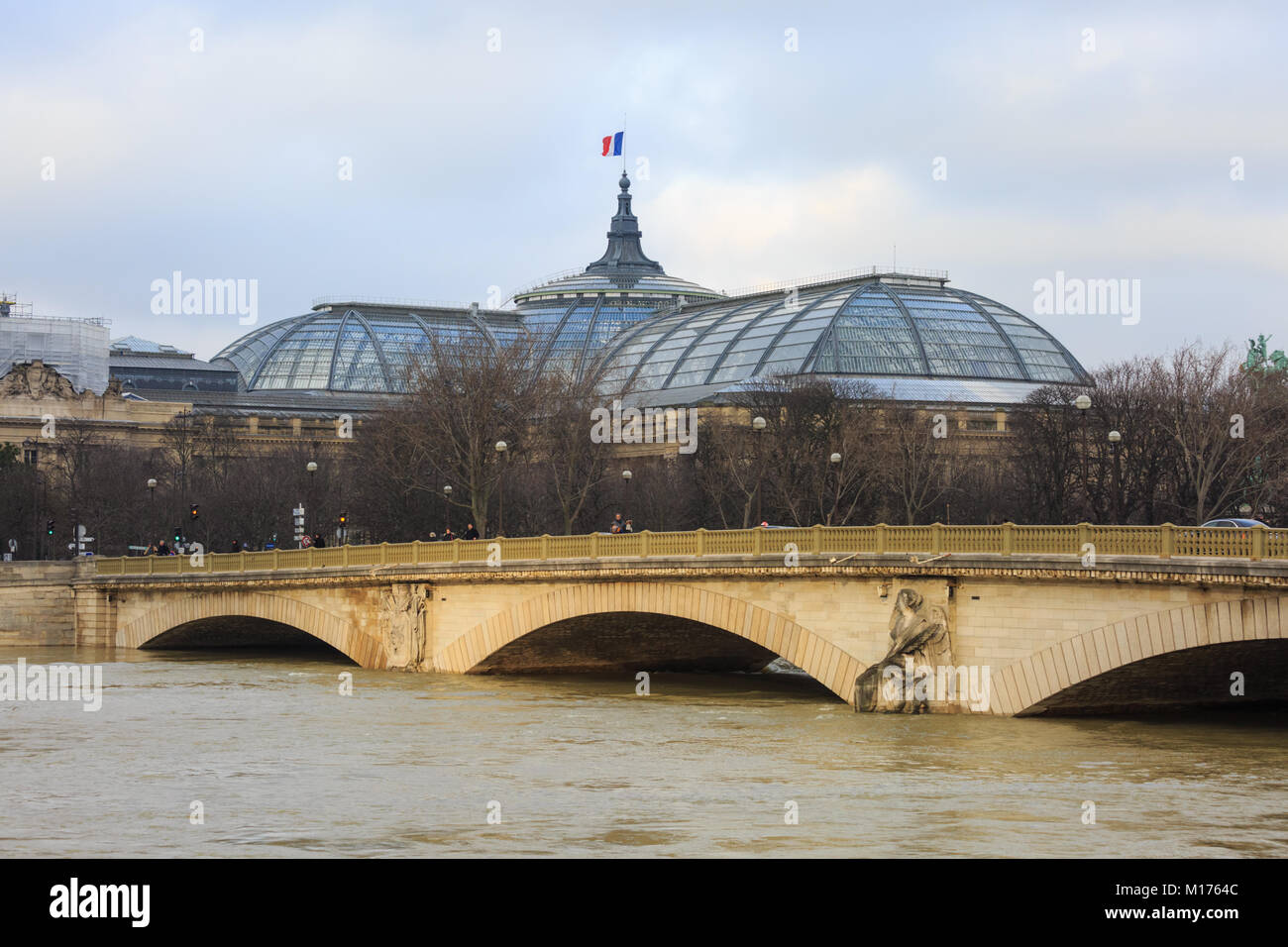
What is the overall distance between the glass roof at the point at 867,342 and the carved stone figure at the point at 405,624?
205 feet

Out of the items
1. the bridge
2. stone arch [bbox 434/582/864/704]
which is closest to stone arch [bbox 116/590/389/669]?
the bridge

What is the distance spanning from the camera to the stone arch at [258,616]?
50562 millimetres

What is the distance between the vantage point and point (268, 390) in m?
144

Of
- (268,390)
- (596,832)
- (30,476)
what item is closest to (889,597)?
(596,832)

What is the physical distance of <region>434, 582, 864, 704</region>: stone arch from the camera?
3678cm

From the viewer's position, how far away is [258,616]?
2163 inches

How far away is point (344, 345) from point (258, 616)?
311ft

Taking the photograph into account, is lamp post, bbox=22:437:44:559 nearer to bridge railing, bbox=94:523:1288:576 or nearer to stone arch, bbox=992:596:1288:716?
bridge railing, bbox=94:523:1288:576

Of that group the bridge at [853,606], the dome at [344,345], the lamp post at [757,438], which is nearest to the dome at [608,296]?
the dome at [344,345]

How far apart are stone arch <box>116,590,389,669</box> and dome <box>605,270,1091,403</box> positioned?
2053 inches

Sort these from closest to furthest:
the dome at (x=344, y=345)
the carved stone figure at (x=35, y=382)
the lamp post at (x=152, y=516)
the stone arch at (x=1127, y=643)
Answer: the stone arch at (x=1127, y=643) → the lamp post at (x=152, y=516) → the carved stone figure at (x=35, y=382) → the dome at (x=344, y=345)

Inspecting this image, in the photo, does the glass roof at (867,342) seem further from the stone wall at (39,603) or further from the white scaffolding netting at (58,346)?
the stone wall at (39,603)
